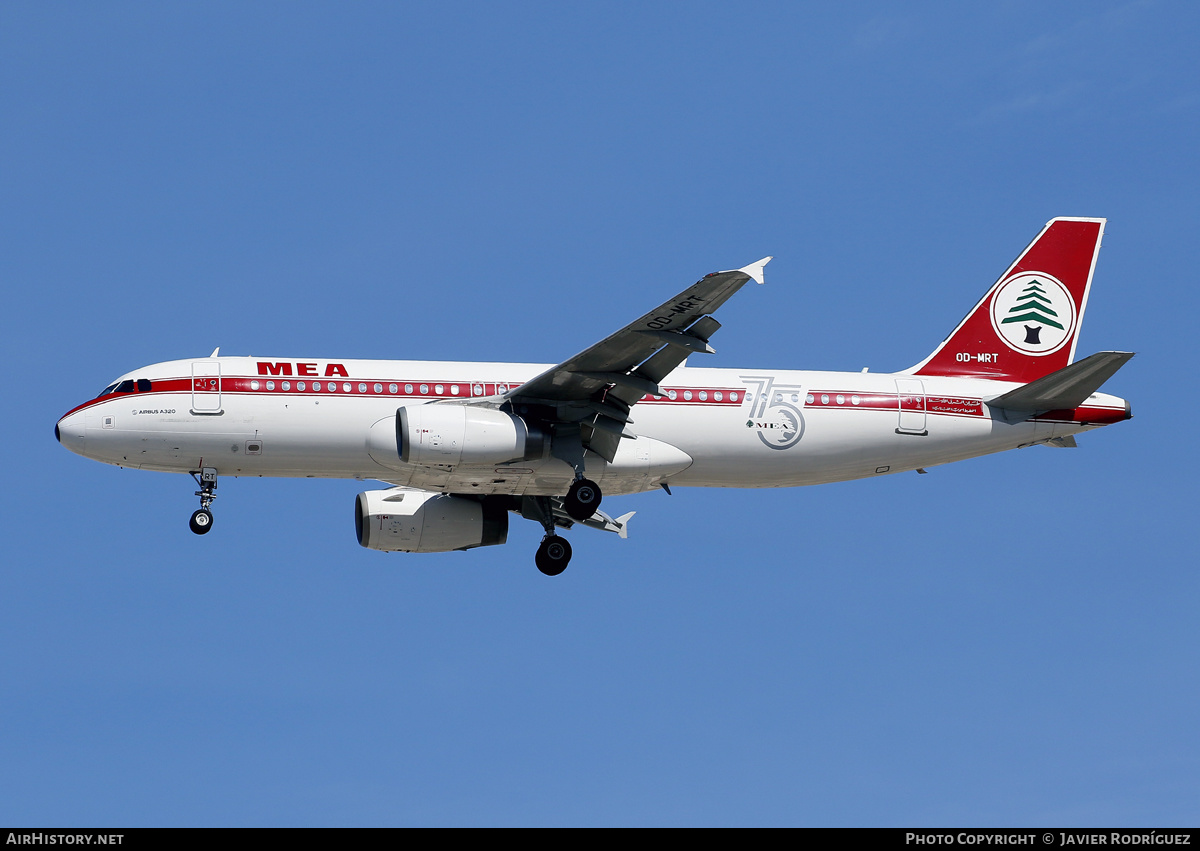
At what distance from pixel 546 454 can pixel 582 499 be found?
1.38m

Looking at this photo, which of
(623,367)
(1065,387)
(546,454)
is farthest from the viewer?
(1065,387)

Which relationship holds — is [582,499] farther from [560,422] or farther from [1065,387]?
[1065,387]

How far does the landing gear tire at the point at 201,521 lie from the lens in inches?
1407

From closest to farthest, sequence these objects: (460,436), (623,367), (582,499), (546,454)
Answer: (460,436) → (623,367) → (546,454) → (582,499)

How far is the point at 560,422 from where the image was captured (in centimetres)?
3578

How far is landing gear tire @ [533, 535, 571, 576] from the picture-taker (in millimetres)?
38469

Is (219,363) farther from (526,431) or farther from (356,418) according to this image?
(526,431)

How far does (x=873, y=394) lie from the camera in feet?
126

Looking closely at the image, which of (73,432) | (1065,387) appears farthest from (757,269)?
(73,432)

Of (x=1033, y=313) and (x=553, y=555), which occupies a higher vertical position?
(x=1033, y=313)

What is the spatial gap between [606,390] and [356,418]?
590cm

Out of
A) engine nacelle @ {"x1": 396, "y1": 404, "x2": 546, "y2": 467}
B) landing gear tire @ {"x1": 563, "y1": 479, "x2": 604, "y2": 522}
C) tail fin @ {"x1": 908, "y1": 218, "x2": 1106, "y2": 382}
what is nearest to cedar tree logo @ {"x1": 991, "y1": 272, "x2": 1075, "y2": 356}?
tail fin @ {"x1": 908, "y1": 218, "x2": 1106, "y2": 382}

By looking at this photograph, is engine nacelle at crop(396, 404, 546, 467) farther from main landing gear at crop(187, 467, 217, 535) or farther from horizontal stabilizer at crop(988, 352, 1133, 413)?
horizontal stabilizer at crop(988, 352, 1133, 413)
